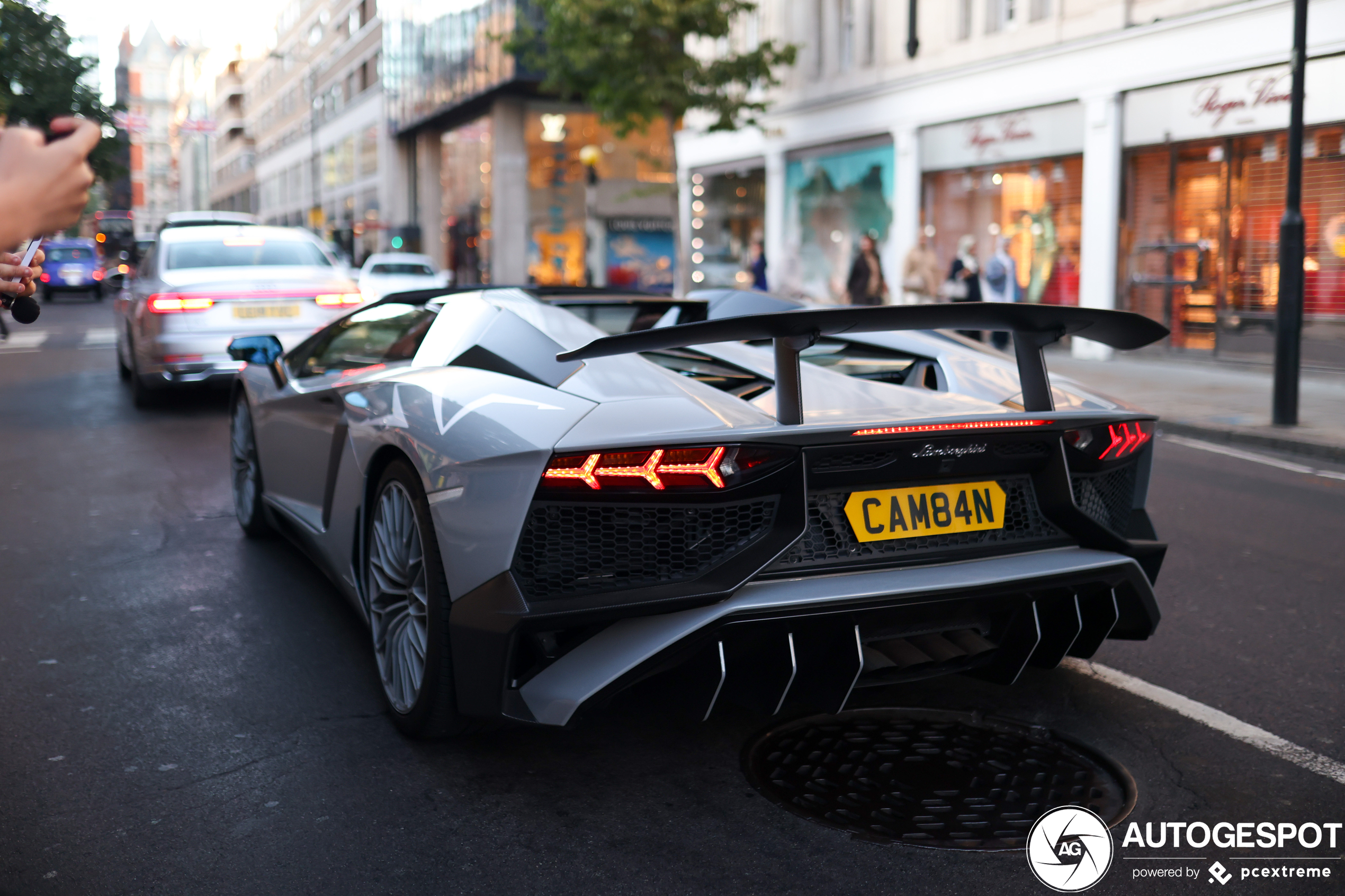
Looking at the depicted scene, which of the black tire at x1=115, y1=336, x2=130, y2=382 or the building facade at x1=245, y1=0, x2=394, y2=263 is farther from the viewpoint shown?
the building facade at x1=245, y1=0, x2=394, y2=263

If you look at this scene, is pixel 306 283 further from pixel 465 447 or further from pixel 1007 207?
pixel 1007 207

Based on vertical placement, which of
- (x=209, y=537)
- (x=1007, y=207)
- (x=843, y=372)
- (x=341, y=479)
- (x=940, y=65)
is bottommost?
(x=209, y=537)

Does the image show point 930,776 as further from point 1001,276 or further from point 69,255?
point 69,255

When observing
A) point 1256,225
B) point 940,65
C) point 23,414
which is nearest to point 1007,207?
point 940,65

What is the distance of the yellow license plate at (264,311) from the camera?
10.3 m

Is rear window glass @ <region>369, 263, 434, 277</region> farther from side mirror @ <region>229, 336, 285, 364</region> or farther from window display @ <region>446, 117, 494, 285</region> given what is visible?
side mirror @ <region>229, 336, 285, 364</region>

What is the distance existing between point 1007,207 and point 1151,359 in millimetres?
4099

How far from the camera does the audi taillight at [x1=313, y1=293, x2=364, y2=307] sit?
10312 millimetres

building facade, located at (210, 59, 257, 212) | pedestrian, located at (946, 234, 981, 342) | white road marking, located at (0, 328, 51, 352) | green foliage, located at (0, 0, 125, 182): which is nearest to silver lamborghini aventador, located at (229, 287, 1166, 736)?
pedestrian, located at (946, 234, 981, 342)

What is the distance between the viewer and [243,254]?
11.3 metres

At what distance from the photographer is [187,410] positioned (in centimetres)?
1120

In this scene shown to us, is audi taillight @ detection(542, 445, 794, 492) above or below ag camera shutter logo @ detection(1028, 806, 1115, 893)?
above

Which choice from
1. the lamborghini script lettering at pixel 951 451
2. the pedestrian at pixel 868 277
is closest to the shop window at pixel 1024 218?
the pedestrian at pixel 868 277

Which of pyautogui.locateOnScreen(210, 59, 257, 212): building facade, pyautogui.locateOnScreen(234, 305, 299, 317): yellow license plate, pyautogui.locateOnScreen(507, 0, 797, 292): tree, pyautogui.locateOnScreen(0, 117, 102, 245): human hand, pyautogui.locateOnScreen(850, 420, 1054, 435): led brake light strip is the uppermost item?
pyautogui.locateOnScreen(210, 59, 257, 212): building facade
